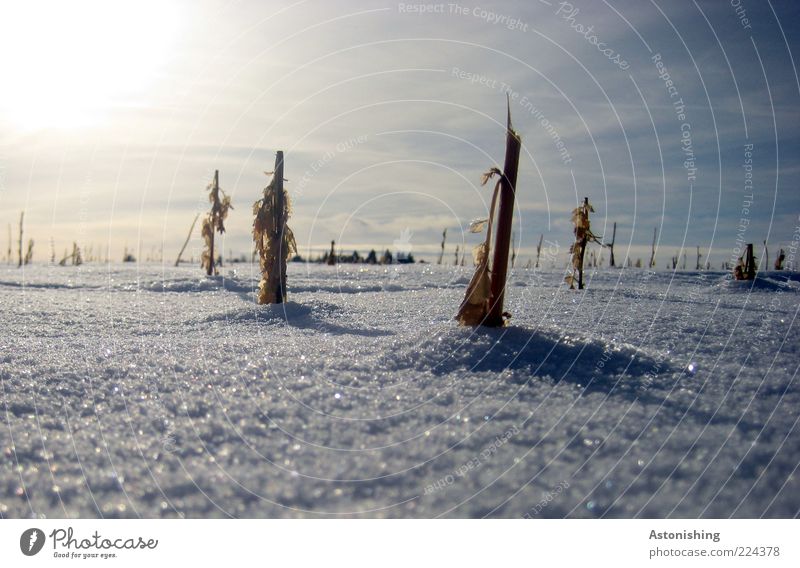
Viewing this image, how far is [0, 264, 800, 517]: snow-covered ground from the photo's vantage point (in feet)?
10.2

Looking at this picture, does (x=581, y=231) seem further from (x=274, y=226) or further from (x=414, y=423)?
(x=414, y=423)

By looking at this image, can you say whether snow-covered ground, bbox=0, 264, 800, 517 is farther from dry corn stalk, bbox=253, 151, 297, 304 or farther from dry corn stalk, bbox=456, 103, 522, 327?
dry corn stalk, bbox=253, 151, 297, 304

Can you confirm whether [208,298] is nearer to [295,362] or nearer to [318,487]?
[295,362]

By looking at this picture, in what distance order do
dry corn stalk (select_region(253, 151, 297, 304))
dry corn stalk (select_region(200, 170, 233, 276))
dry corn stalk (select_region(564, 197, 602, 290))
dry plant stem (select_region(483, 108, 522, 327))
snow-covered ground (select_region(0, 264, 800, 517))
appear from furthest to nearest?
dry corn stalk (select_region(200, 170, 233, 276)), dry corn stalk (select_region(564, 197, 602, 290)), dry corn stalk (select_region(253, 151, 297, 304)), dry plant stem (select_region(483, 108, 522, 327)), snow-covered ground (select_region(0, 264, 800, 517))

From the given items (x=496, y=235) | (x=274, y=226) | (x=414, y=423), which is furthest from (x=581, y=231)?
(x=414, y=423)

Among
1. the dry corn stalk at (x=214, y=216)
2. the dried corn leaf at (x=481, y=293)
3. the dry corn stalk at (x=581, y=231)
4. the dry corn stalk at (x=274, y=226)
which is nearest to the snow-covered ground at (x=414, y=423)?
the dried corn leaf at (x=481, y=293)

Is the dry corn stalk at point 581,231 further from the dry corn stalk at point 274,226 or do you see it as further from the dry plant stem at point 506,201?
the dry plant stem at point 506,201

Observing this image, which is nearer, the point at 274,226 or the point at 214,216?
the point at 274,226

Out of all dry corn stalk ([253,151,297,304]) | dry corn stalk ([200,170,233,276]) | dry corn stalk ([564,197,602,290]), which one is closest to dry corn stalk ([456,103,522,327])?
dry corn stalk ([253,151,297,304])

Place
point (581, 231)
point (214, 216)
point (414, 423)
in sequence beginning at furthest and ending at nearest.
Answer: point (214, 216) < point (581, 231) < point (414, 423)

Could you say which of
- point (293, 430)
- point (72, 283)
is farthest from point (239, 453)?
point (72, 283)

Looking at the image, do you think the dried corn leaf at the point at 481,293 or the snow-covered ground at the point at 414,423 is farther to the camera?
the dried corn leaf at the point at 481,293

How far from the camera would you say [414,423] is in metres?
3.83

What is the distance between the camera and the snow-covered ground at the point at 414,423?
10.2 ft
